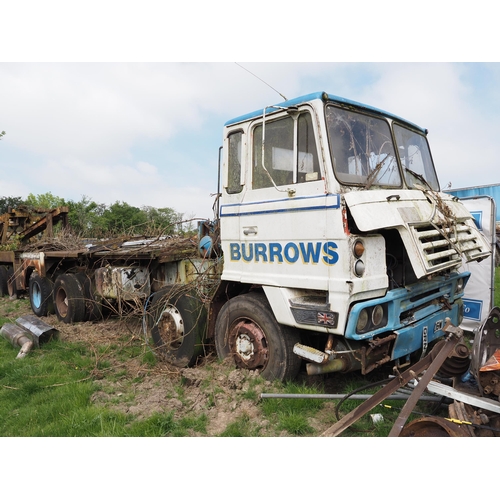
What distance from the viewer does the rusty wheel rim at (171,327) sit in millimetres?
4945

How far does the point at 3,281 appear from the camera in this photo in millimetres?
11164

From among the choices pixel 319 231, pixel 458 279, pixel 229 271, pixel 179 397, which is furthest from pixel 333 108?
pixel 179 397

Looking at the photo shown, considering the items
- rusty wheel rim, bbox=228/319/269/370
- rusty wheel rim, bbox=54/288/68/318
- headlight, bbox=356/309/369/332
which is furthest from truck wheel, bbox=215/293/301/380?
rusty wheel rim, bbox=54/288/68/318

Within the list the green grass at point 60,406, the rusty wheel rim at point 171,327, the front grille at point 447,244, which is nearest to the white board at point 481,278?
the front grille at point 447,244

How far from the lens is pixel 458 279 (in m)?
4.54

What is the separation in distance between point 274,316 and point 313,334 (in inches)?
18.8

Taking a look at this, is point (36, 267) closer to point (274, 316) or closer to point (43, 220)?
point (43, 220)

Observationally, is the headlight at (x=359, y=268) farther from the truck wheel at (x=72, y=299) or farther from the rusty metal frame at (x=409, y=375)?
the truck wheel at (x=72, y=299)

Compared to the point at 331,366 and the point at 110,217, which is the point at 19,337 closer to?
the point at 331,366

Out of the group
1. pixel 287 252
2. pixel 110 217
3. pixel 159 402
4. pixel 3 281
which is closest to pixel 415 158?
pixel 287 252

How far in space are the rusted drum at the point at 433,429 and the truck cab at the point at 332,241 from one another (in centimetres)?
79

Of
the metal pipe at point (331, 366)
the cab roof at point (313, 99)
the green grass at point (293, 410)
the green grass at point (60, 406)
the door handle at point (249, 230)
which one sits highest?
the cab roof at point (313, 99)

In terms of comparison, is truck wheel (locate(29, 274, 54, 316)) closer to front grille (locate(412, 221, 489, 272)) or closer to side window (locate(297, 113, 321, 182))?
side window (locate(297, 113, 321, 182))

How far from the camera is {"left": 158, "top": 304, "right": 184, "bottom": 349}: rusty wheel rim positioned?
4.95 metres
